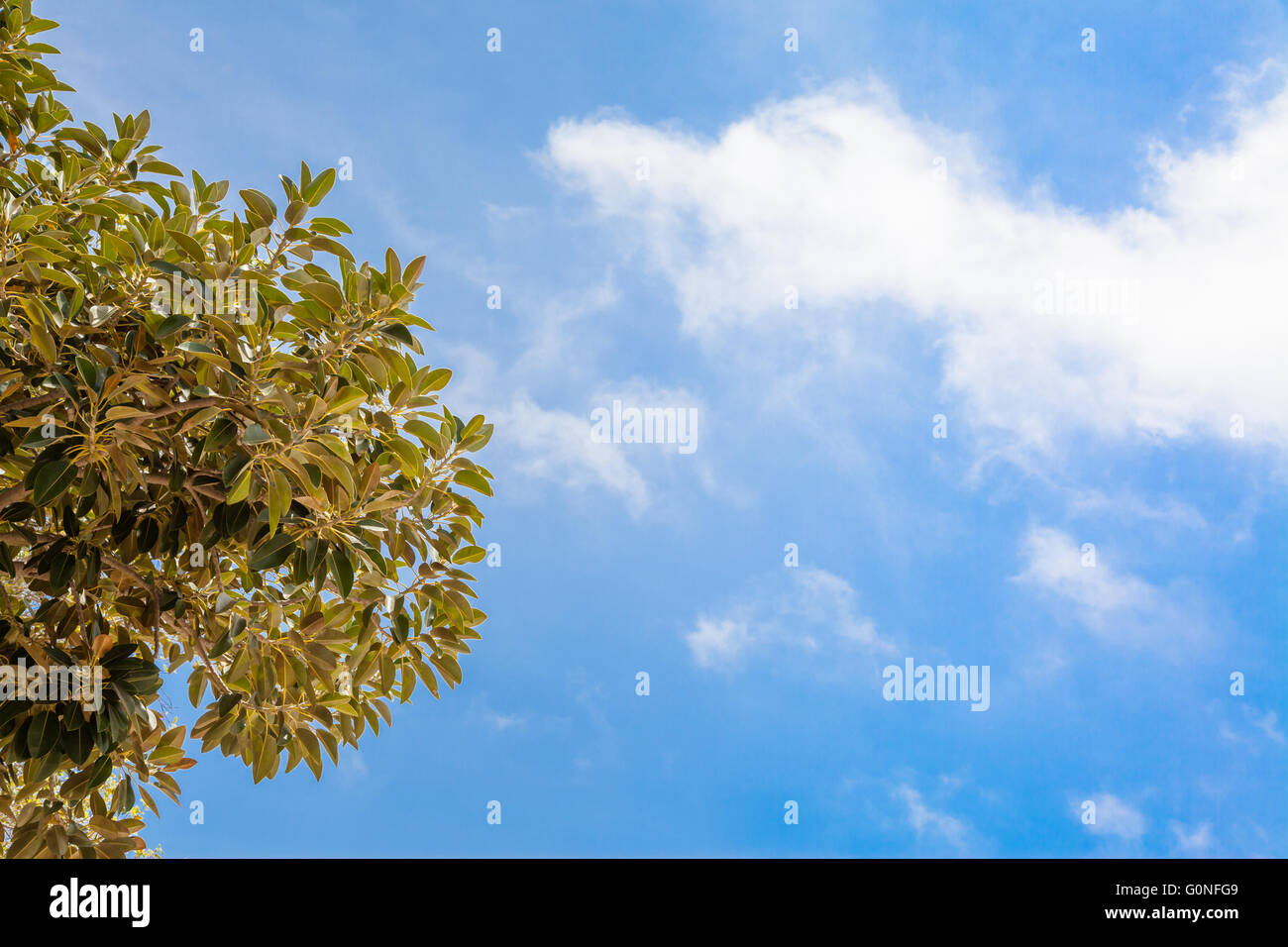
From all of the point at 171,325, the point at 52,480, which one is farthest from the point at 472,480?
the point at 52,480

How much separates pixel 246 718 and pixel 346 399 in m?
1.39

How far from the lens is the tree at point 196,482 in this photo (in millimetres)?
2633

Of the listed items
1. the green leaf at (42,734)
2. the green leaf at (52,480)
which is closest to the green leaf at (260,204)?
the green leaf at (52,480)

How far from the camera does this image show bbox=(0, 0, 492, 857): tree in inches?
104

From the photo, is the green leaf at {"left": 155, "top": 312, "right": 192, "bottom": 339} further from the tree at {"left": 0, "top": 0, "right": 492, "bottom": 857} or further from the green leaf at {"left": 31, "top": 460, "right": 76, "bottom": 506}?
the green leaf at {"left": 31, "top": 460, "right": 76, "bottom": 506}

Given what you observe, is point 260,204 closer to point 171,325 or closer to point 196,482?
point 171,325

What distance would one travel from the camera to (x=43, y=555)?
2867mm

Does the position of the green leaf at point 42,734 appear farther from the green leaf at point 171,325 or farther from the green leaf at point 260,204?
the green leaf at point 260,204

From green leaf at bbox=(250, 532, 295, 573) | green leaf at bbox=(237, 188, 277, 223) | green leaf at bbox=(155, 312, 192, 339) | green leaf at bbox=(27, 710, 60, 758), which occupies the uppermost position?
green leaf at bbox=(237, 188, 277, 223)

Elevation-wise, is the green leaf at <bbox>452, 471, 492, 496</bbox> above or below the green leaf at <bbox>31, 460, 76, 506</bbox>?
above

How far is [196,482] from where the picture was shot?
9.41 feet

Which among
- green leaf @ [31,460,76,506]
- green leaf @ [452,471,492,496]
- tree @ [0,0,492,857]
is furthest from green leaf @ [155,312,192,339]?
green leaf @ [452,471,492,496]
